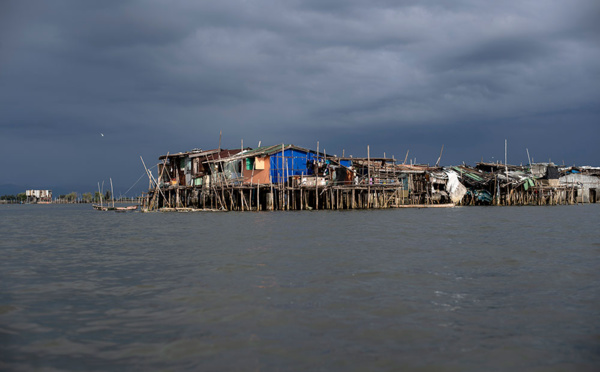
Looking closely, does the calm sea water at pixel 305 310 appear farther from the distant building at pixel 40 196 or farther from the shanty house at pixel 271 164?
the distant building at pixel 40 196

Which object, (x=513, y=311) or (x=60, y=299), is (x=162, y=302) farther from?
(x=513, y=311)

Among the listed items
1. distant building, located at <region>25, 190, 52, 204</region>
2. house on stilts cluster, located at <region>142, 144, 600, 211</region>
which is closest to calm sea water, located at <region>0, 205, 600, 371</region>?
house on stilts cluster, located at <region>142, 144, 600, 211</region>

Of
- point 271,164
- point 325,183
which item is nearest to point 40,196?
point 271,164

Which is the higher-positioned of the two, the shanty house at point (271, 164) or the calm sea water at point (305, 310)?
the shanty house at point (271, 164)

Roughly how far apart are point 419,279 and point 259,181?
91.6ft

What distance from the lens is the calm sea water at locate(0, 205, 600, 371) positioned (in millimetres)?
4277

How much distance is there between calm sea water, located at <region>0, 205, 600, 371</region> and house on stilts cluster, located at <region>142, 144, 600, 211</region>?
2329 centimetres

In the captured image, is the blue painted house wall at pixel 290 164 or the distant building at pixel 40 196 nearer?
the blue painted house wall at pixel 290 164

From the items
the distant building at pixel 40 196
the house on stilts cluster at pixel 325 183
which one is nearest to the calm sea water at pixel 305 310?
the house on stilts cluster at pixel 325 183

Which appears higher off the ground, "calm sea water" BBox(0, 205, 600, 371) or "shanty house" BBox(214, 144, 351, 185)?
"shanty house" BBox(214, 144, 351, 185)

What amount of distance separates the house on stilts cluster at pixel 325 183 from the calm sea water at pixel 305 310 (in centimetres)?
2329

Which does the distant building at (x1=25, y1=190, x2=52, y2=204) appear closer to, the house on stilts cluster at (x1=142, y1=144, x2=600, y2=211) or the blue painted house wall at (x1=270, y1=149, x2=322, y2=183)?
the house on stilts cluster at (x1=142, y1=144, x2=600, y2=211)

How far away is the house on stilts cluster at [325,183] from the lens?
3447cm

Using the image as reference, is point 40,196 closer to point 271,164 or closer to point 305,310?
point 271,164
